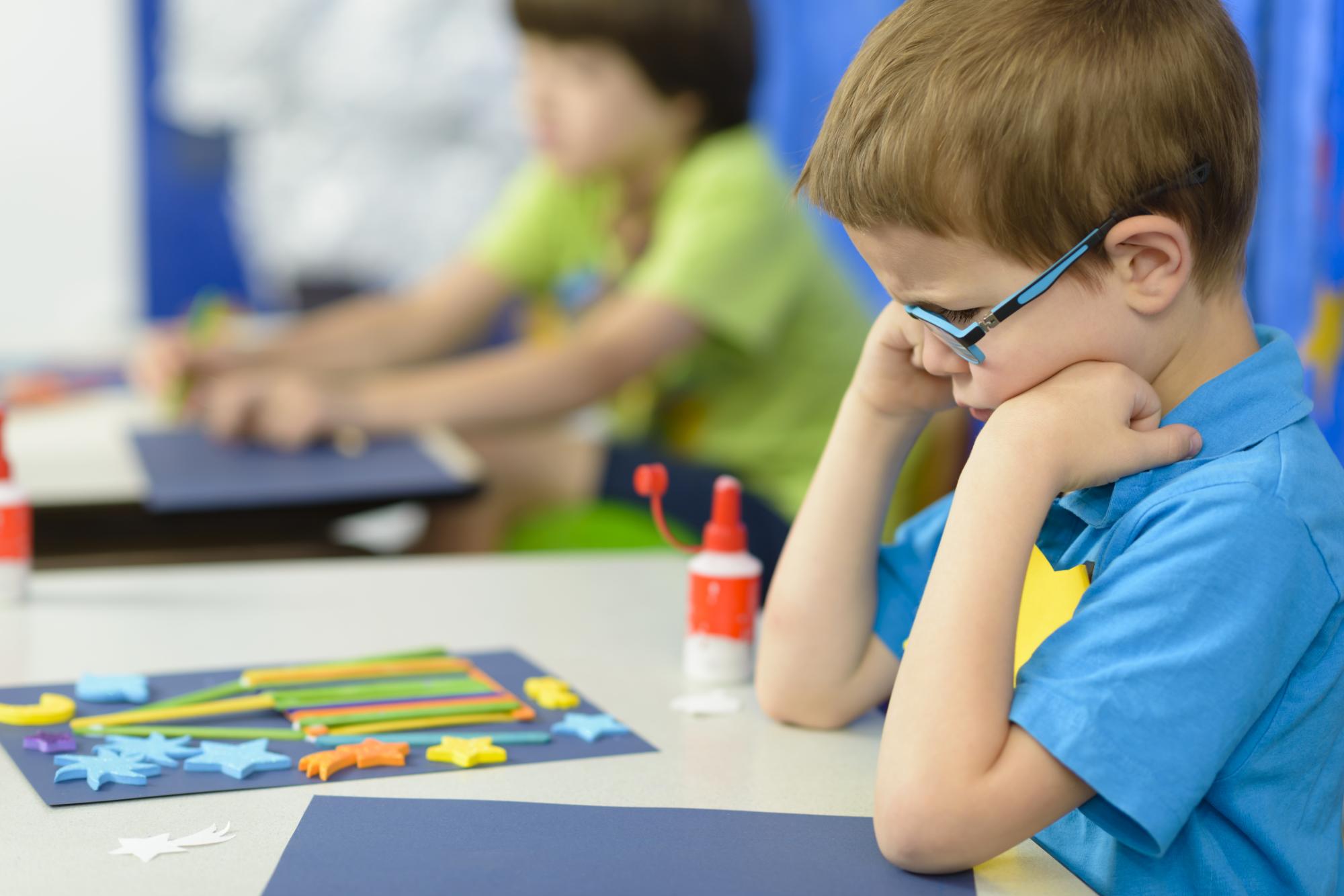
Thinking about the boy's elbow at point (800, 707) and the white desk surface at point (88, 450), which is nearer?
the boy's elbow at point (800, 707)

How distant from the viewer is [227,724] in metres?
0.87

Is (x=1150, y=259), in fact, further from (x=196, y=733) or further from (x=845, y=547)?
(x=196, y=733)

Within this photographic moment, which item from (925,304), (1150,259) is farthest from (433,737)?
(1150,259)

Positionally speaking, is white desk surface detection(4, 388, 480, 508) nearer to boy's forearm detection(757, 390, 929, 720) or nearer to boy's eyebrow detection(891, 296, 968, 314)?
boy's forearm detection(757, 390, 929, 720)

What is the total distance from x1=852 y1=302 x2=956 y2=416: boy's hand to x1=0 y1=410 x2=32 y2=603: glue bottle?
69 centimetres

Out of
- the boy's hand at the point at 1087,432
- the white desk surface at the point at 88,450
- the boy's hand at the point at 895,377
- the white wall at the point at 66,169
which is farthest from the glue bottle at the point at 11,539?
the white wall at the point at 66,169

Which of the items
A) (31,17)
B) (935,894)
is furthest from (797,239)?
(31,17)

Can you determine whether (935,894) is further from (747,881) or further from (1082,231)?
(1082,231)

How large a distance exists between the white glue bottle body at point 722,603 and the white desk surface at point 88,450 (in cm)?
65

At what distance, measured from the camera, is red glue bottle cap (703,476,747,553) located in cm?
99

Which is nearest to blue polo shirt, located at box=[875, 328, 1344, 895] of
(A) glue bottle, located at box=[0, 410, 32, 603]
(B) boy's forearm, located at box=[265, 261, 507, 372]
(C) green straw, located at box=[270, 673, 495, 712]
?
(C) green straw, located at box=[270, 673, 495, 712]

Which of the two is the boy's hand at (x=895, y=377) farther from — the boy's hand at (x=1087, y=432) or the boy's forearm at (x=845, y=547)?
the boy's hand at (x=1087, y=432)

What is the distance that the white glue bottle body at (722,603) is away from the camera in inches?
39.1

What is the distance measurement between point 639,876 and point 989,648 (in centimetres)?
20
